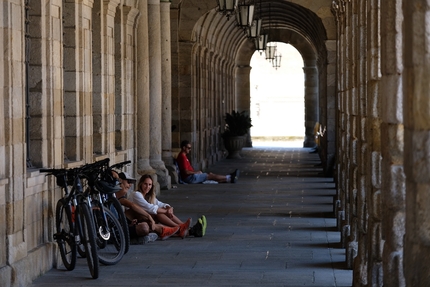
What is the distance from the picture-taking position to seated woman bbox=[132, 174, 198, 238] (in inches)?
428

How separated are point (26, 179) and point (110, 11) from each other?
4.73 meters

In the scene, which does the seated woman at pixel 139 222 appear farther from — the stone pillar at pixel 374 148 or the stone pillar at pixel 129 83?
the stone pillar at pixel 374 148

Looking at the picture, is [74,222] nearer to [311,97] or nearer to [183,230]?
[183,230]

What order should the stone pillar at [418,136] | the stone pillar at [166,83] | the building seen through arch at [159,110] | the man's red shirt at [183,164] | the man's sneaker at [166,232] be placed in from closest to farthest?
the stone pillar at [418,136] → the building seen through arch at [159,110] → the man's sneaker at [166,232] → the stone pillar at [166,83] → the man's red shirt at [183,164]

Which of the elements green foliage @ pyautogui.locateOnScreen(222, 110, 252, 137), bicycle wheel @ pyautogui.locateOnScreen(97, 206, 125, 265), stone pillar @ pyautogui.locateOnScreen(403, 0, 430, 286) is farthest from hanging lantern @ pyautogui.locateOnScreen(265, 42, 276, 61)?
stone pillar @ pyautogui.locateOnScreen(403, 0, 430, 286)

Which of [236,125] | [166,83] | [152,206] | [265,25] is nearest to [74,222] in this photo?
[152,206]

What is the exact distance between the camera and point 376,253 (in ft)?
22.1

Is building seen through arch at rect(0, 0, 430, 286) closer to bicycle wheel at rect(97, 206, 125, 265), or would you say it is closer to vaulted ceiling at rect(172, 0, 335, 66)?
vaulted ceiling at rect(172, 0, 335, 66)

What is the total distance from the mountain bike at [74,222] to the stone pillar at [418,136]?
15.4ft

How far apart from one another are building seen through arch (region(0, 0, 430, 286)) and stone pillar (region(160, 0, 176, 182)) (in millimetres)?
28

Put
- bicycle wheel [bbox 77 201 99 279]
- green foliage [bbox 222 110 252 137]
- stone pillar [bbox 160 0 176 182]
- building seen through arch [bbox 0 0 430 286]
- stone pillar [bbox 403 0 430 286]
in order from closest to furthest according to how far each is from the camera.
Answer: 1. stone pillar [bbox 403 0 430 286]
2. building seen through arch [bbox 0 0 430 286]
3. bicycle wheel [bbox 77 201 99 279]
4. stone pillar [bbox 160 0 176 182]
5. green foliage [bbox 222 110 252 137]

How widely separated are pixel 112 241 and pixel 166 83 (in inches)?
358

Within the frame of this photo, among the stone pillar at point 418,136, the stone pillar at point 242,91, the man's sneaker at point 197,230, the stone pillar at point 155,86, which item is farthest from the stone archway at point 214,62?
the stone pillar at point 418,136

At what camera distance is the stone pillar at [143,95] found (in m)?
15.4
